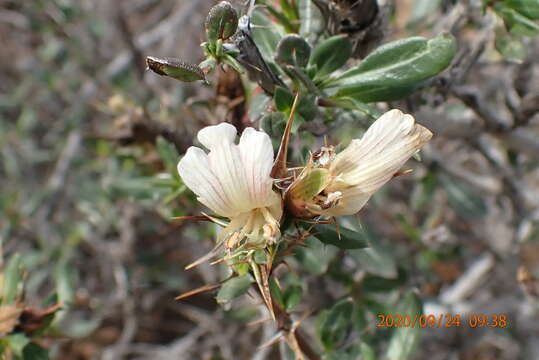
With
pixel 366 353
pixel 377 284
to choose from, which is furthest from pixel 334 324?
pixel 377 284

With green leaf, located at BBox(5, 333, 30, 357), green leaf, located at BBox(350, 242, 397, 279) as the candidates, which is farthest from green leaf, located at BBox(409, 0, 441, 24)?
green leaf, located at BBox(5, 333, 30, 357)

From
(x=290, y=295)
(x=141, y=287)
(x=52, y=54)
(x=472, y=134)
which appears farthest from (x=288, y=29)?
(x=52, y=54)

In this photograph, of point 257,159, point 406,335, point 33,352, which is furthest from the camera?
point 406,335

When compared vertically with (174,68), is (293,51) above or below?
below

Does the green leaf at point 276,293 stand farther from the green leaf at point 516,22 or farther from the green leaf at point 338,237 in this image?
Answer: the green leaf at point 516,22

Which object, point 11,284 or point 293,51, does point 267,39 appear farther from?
point 11,284
